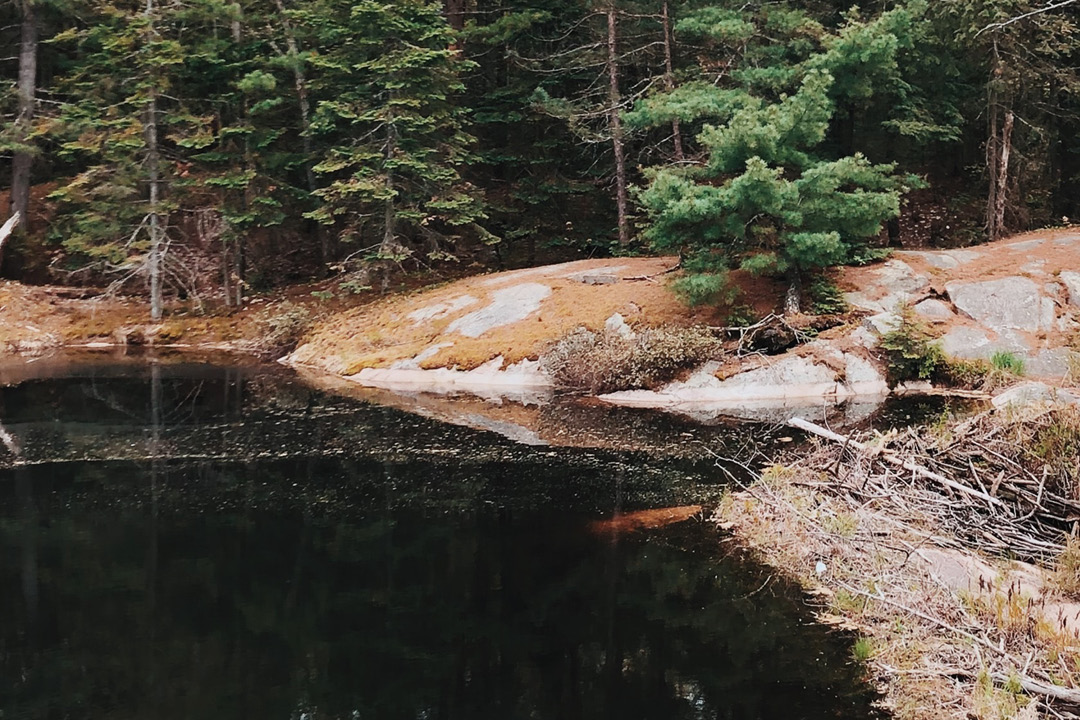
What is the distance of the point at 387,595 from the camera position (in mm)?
6695

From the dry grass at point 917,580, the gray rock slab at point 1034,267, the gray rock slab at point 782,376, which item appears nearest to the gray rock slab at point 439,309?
the gray rock slab at point 782,376

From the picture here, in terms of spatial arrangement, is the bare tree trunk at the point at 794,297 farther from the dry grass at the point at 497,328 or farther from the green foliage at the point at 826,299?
the dry grass at the point at 497,328

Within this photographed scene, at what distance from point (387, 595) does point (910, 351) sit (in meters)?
11.4

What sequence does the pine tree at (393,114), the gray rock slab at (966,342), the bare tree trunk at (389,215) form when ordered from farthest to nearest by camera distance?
1. the bare tree trunk at (389,215)
2. the pine tree at (393,114)
3. the gray rock slab at (966,342)

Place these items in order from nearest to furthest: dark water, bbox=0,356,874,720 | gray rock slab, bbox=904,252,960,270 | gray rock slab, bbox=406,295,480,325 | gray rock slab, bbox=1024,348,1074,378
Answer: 1. dark water, bbox=0,356,874,720
2. gray rock slab, bbox=1024,348,1074,378
3. gray rock slab, bbox=904,252,960,270
4. gray rock slab, bbox=406,295,480,325

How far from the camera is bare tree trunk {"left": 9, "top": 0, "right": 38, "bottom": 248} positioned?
21.6 meters

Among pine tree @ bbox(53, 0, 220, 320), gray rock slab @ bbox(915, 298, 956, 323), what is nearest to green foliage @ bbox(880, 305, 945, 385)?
gray rock slab @ bbox(915, 298, 956, 323)

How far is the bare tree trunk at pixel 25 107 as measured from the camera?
2161cm

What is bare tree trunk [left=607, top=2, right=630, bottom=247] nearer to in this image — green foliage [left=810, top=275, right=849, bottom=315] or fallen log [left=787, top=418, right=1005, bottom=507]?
green foliage [left=810, top=275, right=849, bottom=315]

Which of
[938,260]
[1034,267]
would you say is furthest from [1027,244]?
[938,260]

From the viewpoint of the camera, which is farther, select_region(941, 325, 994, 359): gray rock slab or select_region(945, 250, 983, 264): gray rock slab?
select_region(945, 250, 983, 264): gray rock slab

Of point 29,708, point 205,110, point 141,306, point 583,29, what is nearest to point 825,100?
point 583,29

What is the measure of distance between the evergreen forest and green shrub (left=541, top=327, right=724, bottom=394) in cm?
104

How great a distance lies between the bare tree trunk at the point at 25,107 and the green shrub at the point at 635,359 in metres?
16.6
